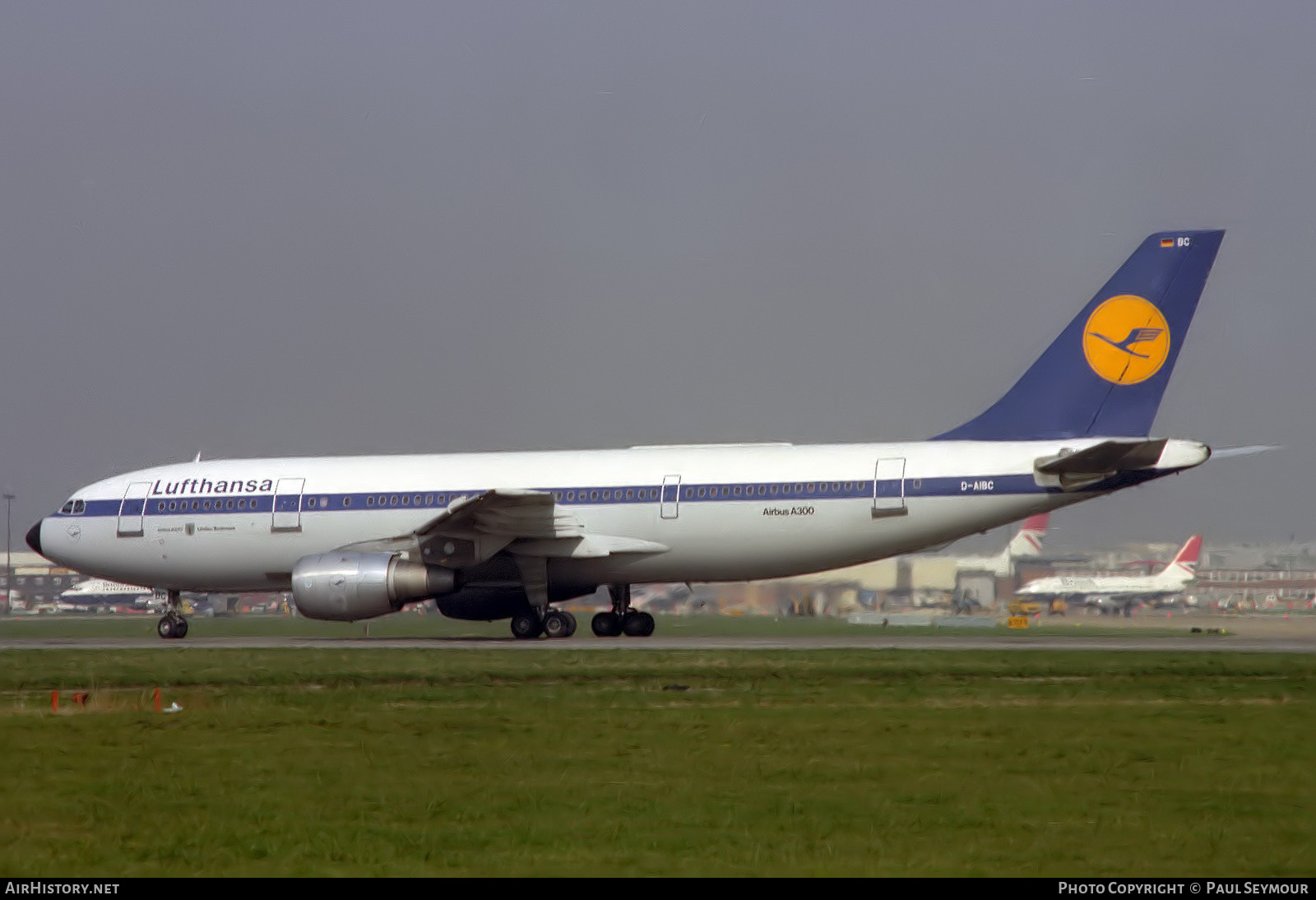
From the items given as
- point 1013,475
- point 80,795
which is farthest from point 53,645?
point 80,795

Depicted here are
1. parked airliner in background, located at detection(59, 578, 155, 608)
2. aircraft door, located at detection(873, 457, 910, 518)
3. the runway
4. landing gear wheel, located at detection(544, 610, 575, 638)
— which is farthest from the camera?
parked airliner in background, located at detection(59, 578, 155, 608)

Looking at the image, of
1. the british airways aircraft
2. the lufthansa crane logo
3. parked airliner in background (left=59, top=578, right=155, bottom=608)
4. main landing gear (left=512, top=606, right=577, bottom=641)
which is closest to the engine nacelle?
the british airways aircraft

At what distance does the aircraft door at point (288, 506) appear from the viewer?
31.4 meters

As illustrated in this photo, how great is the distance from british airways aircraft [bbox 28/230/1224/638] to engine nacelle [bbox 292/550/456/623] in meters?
0.03

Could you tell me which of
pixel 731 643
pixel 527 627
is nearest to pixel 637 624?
pixel 527 627

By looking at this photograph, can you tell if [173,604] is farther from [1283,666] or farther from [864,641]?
[1283,666]

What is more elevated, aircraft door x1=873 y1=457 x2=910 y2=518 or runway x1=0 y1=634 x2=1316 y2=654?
aircraft door x1=873 y1=457 x2=910 y2=518

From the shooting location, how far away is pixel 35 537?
34.6m

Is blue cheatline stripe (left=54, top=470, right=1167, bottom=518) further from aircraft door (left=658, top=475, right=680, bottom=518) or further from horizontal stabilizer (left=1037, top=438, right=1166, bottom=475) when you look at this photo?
horizontal stabilizer (left=1037, top=438, right=1166, bottom=475)

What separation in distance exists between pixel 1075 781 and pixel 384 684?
34.3ft

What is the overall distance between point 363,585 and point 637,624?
20.4 feet

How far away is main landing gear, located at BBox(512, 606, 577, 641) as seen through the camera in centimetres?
3019

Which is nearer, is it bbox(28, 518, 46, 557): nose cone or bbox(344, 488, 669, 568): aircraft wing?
bbox(344, 488, 669, 568): aircraft wing

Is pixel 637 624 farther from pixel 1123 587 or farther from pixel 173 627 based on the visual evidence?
pixel 1123 587
